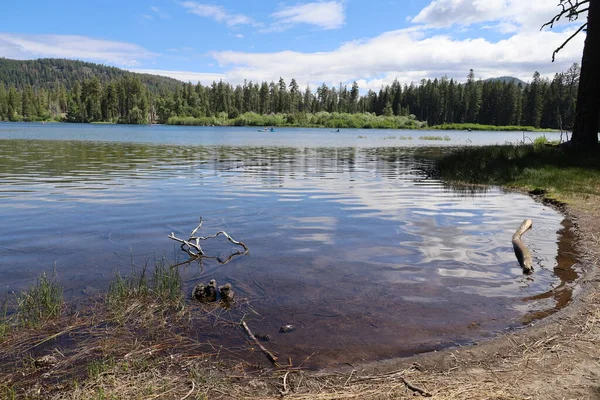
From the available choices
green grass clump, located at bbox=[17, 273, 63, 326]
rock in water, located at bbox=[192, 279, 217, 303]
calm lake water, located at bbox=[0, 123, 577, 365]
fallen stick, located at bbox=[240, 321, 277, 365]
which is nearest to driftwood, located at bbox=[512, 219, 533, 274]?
calm lake water, located at bbox=[0, 123, 577, 365]

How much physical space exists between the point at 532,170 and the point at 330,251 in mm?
15682

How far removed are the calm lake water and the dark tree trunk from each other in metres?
7.22

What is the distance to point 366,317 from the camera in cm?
661

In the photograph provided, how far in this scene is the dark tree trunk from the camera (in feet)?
69.3

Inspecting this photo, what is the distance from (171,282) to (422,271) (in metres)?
4.97

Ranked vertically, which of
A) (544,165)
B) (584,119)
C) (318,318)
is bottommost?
(318,318)

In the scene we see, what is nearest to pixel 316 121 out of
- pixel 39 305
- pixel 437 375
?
pixel 39 305

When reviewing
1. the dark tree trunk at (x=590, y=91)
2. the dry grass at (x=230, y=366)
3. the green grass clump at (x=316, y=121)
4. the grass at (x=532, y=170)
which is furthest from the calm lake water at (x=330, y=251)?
the green grass clump at (x=316, y=121)

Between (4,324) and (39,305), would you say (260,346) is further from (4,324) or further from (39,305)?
(39,305)

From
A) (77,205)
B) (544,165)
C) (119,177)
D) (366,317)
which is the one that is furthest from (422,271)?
(119,177)

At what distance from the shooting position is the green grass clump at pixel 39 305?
619 cm

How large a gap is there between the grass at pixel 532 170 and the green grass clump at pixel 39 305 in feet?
55.8

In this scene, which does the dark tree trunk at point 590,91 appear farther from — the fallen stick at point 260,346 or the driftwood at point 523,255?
the fallen stick at point 260,346

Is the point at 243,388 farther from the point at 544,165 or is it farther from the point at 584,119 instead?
the point at 584,119
